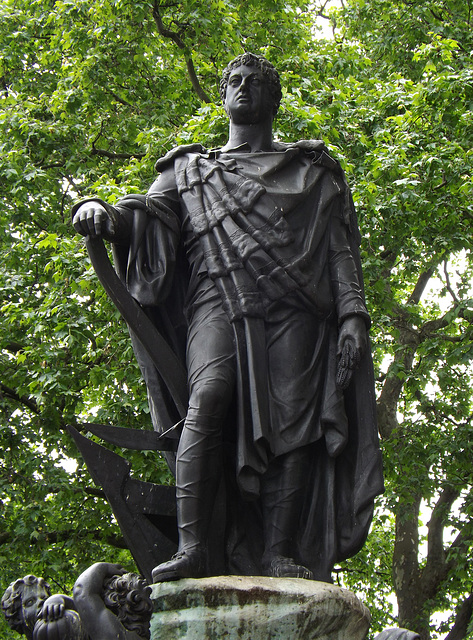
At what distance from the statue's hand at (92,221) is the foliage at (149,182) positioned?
19.0ft

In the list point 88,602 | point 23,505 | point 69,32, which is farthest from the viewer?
point 69,32

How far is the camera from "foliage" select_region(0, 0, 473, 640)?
11.0m

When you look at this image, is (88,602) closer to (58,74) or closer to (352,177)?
(352,177)

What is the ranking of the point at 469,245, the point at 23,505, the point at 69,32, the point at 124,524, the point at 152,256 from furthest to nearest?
the point at 69,32 < the point at 469,245 < the point at 23,505 < the point at 152,256 < the point at 124,524

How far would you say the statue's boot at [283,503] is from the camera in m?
4.49

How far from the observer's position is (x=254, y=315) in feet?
15.5

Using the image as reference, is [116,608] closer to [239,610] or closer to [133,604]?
[133,604]

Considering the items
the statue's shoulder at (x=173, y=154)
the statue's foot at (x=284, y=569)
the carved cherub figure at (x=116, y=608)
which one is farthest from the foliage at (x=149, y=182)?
the carved cherub figure at (x=116, y=608)

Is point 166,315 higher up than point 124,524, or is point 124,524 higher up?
point 166,315

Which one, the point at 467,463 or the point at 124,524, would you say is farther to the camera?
the point at 467,463

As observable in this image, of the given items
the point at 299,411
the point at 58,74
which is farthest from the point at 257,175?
the point at 58,74

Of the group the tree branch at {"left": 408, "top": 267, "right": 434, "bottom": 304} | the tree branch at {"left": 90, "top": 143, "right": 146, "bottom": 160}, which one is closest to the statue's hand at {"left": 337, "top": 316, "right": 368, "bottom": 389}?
the tree branch at {"left": 90, "top": 143, "right": 146, "bottom": 160}

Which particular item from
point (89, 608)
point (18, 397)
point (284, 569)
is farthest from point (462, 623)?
point (89, 608)

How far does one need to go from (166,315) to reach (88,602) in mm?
1787
